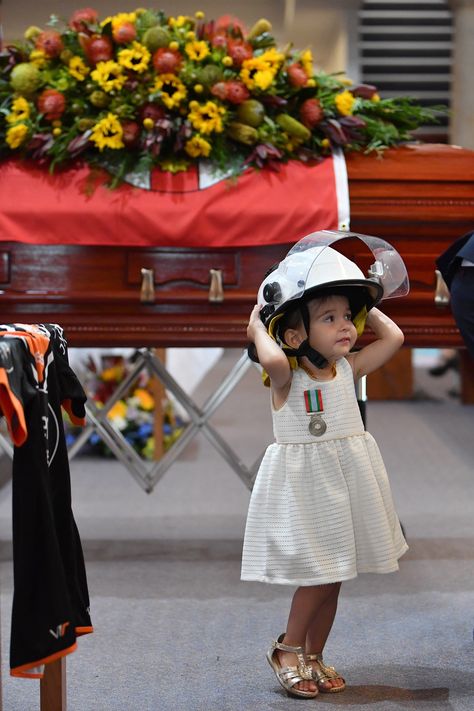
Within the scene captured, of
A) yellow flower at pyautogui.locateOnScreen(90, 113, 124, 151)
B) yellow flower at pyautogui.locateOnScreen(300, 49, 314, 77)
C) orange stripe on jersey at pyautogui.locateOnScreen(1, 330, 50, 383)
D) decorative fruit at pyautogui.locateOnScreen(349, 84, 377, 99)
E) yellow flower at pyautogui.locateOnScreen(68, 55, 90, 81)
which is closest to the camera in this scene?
orange stripe on jersey at pyautogui.locateOnScreen(1, 330, 50, 383)

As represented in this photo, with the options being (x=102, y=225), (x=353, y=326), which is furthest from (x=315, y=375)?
(x=102, y=225)

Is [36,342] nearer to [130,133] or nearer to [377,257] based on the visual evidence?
[377,257]

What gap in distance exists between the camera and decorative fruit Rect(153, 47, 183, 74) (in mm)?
3475

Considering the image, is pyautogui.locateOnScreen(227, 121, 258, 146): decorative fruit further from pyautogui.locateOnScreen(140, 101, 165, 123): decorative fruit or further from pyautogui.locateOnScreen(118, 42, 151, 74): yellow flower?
pyautogui.locateOnScreen(118, 42, 151, 74): yellow flower

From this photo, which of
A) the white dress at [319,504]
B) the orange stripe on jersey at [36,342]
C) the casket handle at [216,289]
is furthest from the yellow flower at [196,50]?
the orange stripe on jersey at [36,342]

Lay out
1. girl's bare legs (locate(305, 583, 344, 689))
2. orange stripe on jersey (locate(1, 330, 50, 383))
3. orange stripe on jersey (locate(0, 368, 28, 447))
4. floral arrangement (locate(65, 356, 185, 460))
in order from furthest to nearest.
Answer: floral arrangement (locate(65, 356, 185, 460)) → girl's bare legs (locate(305, 583, 344, 689)) → orange stripe on jersey (locate(1, 330, 50, 383)) → orange stripe on jersey (locate(0, 368, 28, 447))

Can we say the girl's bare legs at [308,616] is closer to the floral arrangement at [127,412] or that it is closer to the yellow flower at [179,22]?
the yellow flower at [179,22]

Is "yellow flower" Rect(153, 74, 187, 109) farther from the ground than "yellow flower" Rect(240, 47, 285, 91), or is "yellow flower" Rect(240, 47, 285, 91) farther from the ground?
"yellow flower" Rect(240, 47, 285, 91)

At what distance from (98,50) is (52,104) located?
24cm

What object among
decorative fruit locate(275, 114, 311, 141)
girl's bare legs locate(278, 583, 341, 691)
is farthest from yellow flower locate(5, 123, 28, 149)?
girl's bare legs locate(278, 583, 341, 691)

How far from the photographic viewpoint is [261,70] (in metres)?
3.57

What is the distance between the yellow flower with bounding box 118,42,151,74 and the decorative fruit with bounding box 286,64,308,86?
479 mm

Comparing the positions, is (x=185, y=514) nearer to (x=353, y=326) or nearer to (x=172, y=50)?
(x=172, y=50)

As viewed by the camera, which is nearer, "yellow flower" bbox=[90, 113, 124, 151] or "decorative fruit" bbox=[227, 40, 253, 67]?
"yellow flower" bbox=[90, 113, 124, 151]
